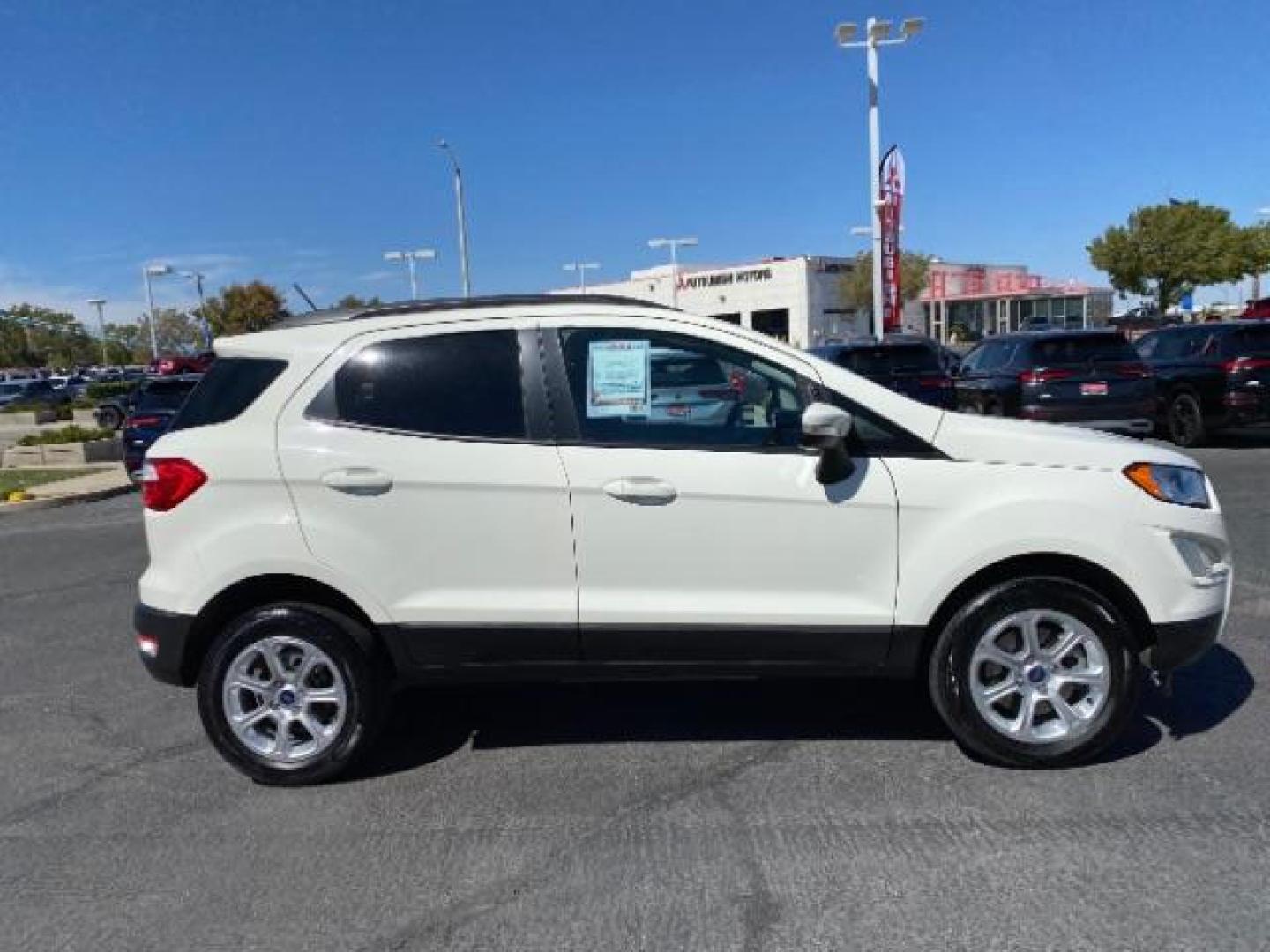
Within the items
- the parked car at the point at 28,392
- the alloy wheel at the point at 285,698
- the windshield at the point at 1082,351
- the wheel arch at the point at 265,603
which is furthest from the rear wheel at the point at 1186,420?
the parked car at the point at 28,392

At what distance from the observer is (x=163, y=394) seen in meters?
14.2

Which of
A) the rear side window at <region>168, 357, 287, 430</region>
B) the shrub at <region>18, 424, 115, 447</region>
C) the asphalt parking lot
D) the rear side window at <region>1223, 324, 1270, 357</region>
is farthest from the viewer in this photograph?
the shrub at <region>18, 424, 115, 447</region>

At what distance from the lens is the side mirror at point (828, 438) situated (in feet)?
11.9

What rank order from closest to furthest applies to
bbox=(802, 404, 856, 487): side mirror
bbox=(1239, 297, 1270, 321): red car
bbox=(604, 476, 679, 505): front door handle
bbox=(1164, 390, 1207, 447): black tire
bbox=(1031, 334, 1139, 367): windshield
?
bbox=(802, 404, 856, 487): side mirror
bbox=(604, 476, 679, 505): front door handle
bbox=(1031, 334, 1139, 367): windshield
bbox=(1164, 390, 1207, 447): black tire
bbox=(1239, 297, 1270, 321): red car

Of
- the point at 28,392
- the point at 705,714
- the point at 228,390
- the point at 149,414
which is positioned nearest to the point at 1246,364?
the point at 705,714

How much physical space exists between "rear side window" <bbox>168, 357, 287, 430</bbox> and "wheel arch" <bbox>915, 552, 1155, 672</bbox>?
9.09ft

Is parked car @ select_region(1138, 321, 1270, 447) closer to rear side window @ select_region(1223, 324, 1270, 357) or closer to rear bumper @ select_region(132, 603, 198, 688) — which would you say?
rear side window @ select_region(1223, 324, 1270, 357)

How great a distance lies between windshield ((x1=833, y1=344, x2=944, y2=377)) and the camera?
1366cm

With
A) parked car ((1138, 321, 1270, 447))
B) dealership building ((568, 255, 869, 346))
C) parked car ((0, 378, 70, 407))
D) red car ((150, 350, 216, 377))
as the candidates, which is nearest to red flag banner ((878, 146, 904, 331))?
parked car ((1138, 321, 1270, 447))

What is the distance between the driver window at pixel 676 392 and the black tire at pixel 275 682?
1.25 metres

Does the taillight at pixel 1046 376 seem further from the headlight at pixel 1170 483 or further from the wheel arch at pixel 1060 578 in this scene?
the wheel arch at pixel 1060 578

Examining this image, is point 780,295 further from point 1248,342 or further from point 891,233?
point 1248,342

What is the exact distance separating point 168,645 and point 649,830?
2029mm

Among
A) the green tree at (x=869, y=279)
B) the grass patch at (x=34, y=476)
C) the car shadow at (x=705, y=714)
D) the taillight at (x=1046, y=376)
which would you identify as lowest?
the grass patch at (x=34, y=476)
